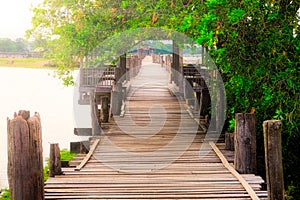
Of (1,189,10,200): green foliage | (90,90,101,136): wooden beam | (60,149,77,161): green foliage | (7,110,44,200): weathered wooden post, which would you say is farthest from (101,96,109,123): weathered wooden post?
(7,110,44,200): weathered wooden post

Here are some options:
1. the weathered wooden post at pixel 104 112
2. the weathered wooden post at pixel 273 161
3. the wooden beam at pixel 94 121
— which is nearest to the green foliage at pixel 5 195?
the weathered wooden post at pixel 104 112

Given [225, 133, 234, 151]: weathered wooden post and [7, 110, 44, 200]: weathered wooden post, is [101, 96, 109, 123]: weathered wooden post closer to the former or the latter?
[225, 133, 234, 151]: weathered wooden post

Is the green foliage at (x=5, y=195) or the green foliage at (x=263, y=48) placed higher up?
the green foliage at (x=263, y=48)

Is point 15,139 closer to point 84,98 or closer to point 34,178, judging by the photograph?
point 34,178

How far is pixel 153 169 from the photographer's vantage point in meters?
7.77

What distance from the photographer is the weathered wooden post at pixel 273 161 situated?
18.6ft

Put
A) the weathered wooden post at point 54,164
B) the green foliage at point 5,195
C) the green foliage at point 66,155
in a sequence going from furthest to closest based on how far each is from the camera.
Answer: the green foliage at point 66,155 → the green foliage at point 5,195 → the weathered wooden post at point 54,164

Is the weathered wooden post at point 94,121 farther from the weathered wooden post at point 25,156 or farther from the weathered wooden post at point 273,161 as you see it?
the weathered wooden post at point 273,161

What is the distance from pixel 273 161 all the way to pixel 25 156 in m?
2.71

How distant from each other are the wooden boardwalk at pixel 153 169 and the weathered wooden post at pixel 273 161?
1.46 ft

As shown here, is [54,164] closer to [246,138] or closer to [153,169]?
[153,169]

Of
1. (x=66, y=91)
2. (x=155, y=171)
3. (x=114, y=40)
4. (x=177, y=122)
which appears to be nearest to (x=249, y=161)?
(x=155, y=171)

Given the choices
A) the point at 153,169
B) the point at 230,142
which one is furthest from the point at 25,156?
the point at 230,142

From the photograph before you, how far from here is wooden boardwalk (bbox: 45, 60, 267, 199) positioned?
6.38 meters
